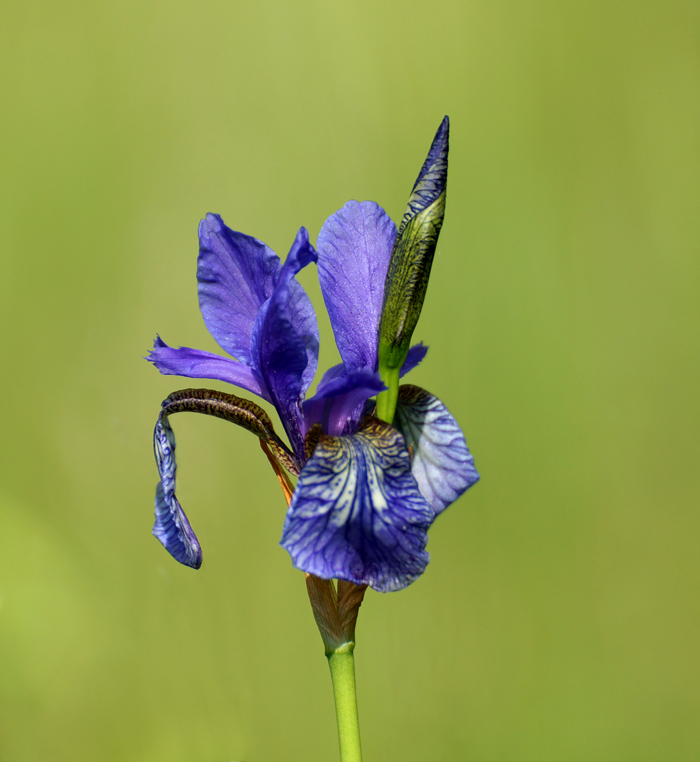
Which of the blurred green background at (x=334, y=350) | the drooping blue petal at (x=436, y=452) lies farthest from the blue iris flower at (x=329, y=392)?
the blurred green background at (x=334, y=350)

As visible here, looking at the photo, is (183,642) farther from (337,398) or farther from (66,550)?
(337,398)

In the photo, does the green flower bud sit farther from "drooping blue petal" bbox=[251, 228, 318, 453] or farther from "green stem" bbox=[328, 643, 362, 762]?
"green stem" bbox=[328, 643, 362, 762]

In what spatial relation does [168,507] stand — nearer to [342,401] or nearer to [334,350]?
[342,401]

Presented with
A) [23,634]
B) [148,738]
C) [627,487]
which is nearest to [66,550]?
[23,634]

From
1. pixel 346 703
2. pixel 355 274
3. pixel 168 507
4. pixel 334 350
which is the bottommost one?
pixel 346 703

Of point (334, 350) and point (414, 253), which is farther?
point (334, 350)

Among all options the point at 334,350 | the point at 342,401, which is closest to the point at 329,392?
the point at 342,401
